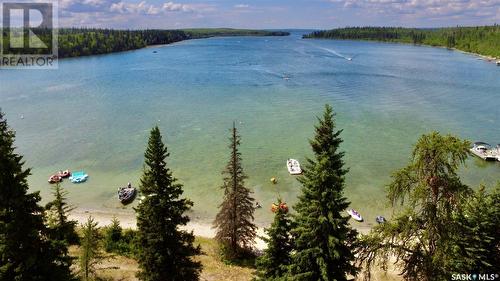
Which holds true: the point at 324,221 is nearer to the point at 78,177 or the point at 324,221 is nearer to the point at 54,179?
the point at 78,177

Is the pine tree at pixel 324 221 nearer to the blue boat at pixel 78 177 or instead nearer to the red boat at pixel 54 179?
the blue boat at pixel 78 177

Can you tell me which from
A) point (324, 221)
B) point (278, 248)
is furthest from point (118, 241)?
point (324, 221)

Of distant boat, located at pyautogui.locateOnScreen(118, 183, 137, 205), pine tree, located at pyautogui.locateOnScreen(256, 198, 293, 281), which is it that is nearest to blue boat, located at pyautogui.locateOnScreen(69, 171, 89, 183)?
distant boat, located at pyautogui.locateOnScreen(118, 183, 137, 205)

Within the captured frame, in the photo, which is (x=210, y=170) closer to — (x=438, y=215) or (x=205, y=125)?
(x=205, y=125)

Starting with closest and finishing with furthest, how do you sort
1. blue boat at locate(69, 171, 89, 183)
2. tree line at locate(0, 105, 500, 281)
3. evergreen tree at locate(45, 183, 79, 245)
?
tree line at locate(0, 105, 500, 281) → evergreen tree at locate(45, 183, 79, 245) → blue boat at locate(69, 171, 89, 183)

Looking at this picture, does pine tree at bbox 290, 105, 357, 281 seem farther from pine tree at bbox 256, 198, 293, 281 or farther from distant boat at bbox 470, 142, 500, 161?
distant boat at bbox 470, 142, 500, 161

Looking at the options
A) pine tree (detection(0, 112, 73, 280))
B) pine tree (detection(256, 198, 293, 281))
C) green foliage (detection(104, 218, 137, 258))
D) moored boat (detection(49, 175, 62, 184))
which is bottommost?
green foliage (detection(104, 218, 137, 258))

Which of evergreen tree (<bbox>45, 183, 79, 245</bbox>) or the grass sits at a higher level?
evergreen tree (<bbox>45, 183, 79, 245</bbox>)

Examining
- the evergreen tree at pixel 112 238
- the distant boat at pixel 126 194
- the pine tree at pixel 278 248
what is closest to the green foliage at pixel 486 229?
the pine tree at pixel 278 248
